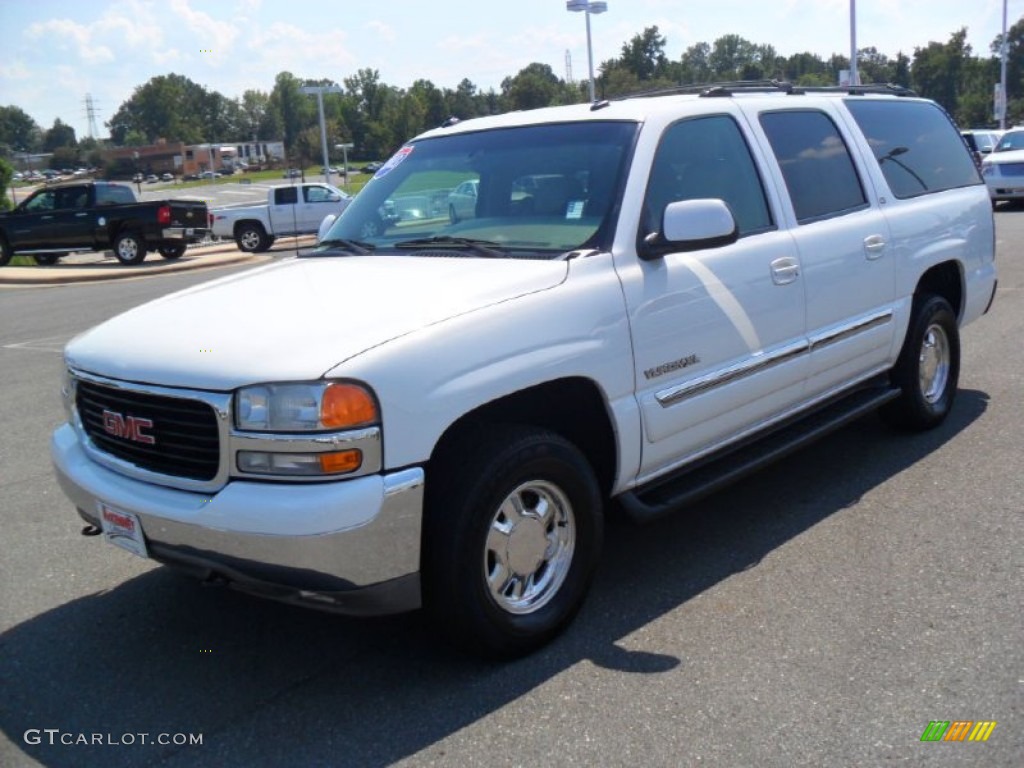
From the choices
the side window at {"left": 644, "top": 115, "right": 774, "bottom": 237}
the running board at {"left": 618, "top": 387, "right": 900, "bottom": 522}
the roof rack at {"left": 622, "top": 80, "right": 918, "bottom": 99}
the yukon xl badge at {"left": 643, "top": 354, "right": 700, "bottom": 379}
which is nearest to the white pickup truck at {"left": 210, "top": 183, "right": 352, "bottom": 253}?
the roof rack at {"left": 622, "top": 80, "right": 918, "bottom": 99}

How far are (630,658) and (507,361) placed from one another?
1.13 m

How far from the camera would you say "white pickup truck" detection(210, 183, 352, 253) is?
92.7ft

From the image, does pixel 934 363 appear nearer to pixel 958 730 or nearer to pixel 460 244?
pixel 460 244

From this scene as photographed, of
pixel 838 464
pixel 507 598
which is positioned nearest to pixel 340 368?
pixel 507 598

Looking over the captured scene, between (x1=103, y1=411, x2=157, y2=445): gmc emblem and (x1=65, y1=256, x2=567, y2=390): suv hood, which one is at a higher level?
(x1=65, y1=256, x2=567, y2=390): suv hood

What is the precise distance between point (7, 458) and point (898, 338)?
5443 mm

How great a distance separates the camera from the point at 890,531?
465 cm

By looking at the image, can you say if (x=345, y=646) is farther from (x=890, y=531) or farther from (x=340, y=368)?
(x=890, y=531)

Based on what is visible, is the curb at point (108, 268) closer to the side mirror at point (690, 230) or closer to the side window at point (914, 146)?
the side window at point (914, 146)

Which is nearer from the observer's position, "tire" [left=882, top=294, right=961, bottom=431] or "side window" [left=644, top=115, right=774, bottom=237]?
"side window" [left=644, top=115, right=774, bottom=237]

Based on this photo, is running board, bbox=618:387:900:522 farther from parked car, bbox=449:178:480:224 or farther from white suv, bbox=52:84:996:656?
parked car, bbox=449:178:480:224

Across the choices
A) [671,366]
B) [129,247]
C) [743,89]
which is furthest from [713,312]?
[129,247]

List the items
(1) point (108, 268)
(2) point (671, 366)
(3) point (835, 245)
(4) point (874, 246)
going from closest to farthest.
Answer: (2) point (671, 366)
(3) point (835, 245)
(4) point (874, 246)
(1) point (108, 268)

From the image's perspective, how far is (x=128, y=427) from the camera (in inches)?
138
